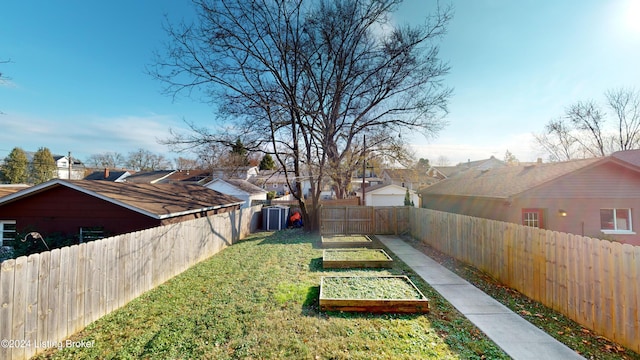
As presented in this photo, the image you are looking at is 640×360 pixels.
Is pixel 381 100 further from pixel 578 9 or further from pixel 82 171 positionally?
pixel 82 171

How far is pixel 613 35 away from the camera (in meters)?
9.25

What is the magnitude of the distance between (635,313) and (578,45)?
1053 cm

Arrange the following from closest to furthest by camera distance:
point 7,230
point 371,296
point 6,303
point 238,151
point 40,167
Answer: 1. point 6,303
2. point 371,296
3. point 7,230
4. point 238,151
5. point 40,167

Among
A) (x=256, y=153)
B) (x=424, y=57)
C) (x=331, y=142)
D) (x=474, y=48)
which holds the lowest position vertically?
(x=256, y=153)

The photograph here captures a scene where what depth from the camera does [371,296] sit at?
16.8 ft

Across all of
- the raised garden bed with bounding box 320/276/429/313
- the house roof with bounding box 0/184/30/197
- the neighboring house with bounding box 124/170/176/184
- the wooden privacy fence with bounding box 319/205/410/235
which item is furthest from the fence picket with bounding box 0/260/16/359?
the neighboring house with bounding box 124/170/176/184

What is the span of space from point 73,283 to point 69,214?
21.7ft

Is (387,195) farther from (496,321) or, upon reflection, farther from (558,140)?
(496,321)

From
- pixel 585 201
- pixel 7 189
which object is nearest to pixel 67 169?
pixel 7 189

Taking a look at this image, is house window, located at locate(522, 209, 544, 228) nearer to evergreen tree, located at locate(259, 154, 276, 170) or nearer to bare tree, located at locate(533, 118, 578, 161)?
bare tree, located at locate(533, 118, 578, 161)

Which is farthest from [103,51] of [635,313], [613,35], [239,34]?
[613,35]

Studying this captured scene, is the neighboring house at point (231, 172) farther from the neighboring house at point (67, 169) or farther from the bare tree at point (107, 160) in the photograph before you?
the bare tree at point (107, 160)

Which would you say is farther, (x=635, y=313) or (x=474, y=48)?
(x=474, y=48)

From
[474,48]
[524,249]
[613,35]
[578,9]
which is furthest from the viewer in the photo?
[474,48]
